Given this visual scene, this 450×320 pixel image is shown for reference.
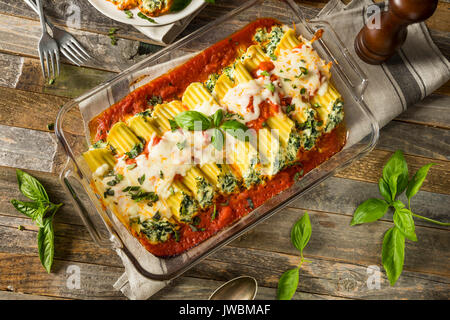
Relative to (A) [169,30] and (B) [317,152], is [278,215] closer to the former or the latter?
(B) [317,152]

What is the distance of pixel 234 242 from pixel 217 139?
3.15 feet

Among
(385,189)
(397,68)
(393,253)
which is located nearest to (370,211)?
(385,189)

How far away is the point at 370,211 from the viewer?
9.64 ft

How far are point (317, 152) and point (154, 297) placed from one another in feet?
5.62

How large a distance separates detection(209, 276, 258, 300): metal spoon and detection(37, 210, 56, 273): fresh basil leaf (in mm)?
1262

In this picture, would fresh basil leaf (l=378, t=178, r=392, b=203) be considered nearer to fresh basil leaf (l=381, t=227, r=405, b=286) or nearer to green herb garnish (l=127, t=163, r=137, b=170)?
fresh basil leaf (l=381, t=227, r=405, b=286)

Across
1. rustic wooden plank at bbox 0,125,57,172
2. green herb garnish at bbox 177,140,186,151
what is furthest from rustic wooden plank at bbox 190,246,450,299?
rustic wooden plank at bbox 0,125,57,172

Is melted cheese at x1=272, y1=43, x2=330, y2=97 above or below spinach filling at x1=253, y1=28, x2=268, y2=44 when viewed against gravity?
below

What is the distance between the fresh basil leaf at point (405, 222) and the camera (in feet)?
9.32

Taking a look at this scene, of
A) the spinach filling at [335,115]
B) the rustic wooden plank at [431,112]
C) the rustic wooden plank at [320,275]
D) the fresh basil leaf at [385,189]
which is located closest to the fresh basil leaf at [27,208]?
the rustic wooden plank at [320,275]

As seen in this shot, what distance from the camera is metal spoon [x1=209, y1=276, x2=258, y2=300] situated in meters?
2.97

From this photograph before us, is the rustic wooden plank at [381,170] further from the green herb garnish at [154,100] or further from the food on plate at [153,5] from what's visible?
the food on plate at [153,5]

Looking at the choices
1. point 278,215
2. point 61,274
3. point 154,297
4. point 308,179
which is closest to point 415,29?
point 308,179

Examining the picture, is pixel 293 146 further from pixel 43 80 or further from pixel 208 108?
pixel 43 80
